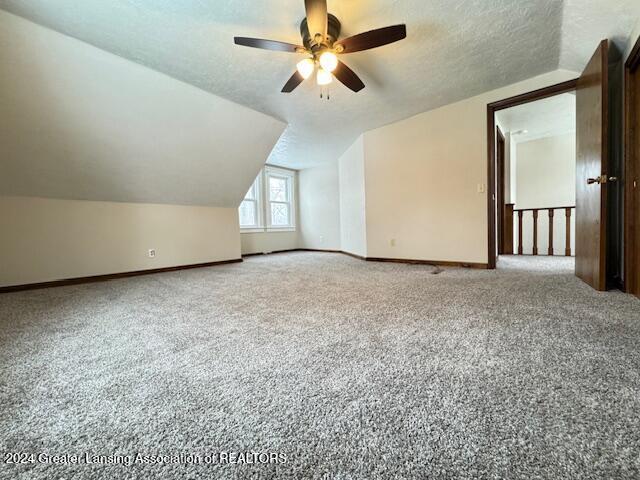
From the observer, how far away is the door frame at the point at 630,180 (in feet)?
6.28

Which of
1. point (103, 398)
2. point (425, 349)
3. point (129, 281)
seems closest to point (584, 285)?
point (425, 349)

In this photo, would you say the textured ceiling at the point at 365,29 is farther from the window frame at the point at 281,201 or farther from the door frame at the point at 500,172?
the window frame at the point at 281,201

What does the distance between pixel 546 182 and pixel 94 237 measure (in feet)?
26.2

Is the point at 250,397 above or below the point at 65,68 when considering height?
below

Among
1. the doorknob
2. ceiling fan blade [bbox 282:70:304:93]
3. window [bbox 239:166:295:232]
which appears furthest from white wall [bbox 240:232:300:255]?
the doorknob

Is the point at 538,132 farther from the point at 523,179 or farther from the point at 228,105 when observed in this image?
the point at 228,105

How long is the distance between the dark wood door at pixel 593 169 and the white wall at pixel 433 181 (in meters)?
0.69

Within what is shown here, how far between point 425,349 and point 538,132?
19.5ft

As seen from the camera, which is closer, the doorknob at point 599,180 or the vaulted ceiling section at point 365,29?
the vaulted ceiling section at point 365,29

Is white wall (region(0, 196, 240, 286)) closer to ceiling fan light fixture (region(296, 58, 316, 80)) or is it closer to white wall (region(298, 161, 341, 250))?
white wall (region(298, 161, 341, 250))

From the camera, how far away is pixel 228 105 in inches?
128

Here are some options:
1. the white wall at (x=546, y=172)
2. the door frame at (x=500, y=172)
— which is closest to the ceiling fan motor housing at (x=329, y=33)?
the door frame at (x=500, y=172)

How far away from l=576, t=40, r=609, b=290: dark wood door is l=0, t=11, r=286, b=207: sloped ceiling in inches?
132

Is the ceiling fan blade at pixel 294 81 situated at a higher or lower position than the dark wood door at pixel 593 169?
higher
